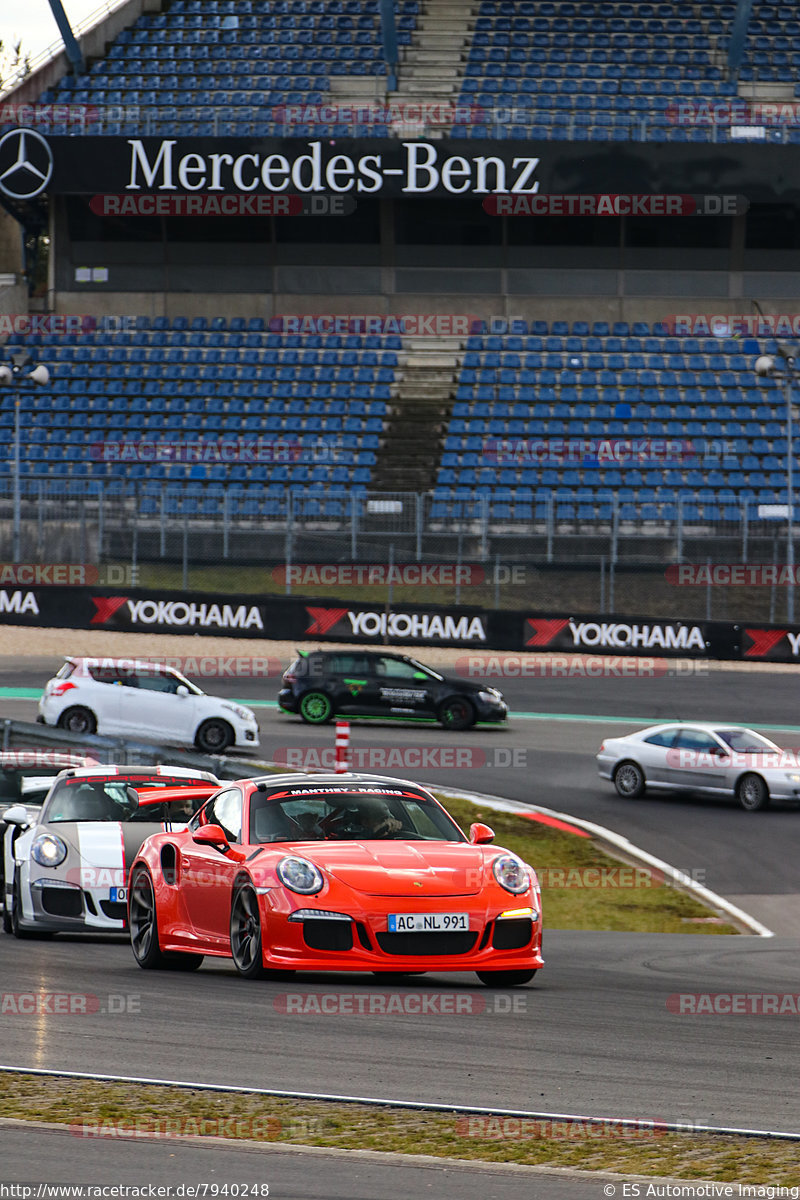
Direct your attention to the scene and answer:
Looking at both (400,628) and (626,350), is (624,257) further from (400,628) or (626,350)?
(400,628)

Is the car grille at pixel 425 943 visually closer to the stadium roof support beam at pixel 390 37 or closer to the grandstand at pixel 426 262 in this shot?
the grandstand at pixel 426 262

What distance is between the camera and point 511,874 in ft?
29.4

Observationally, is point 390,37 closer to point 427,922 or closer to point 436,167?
point 436,167

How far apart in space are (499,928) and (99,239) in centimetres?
3803

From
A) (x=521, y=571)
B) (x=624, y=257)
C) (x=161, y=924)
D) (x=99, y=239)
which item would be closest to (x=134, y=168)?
(x=99, y=239)

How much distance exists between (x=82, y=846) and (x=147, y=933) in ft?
5.48

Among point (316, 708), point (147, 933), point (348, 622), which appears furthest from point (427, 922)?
point (348, 622)

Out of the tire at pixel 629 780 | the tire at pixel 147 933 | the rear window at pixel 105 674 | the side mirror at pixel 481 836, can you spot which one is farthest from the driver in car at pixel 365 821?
the rear window at pixel 105 674

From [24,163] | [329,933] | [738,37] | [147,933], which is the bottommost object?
[147,933]

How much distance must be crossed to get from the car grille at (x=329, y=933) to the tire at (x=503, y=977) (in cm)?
100

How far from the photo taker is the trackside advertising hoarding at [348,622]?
2881 cm

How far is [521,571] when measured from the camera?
99.2ft

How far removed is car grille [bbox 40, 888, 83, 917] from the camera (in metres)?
11.5

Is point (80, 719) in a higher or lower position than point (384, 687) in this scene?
lower
